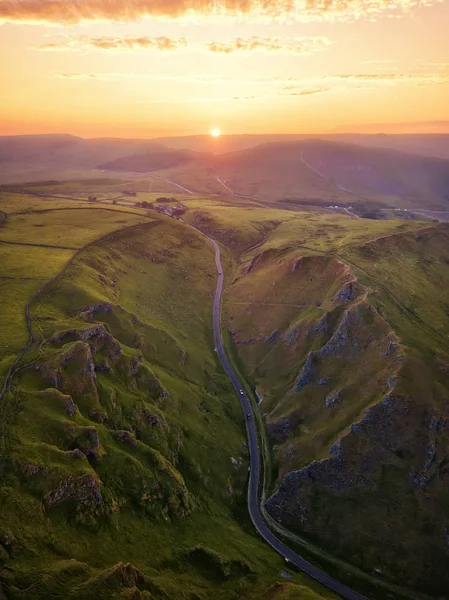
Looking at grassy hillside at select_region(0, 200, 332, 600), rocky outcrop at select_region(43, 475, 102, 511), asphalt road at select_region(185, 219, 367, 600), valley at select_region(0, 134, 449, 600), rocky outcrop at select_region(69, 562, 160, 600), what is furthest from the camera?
asphalt road at select_region(185, 219, 367, 600)

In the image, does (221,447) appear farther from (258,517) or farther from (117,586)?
(117,586)

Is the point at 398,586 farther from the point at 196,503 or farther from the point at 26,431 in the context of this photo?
the point at 26,431

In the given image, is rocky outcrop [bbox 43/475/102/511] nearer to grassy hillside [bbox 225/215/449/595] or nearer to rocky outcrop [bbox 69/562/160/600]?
rocky outcrop [bbox 69/562/160/600]

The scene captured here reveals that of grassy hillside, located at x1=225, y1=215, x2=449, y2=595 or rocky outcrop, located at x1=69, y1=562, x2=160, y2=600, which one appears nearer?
rocky outcrop, located at x1=69, y1=562, x2=160, y2=600

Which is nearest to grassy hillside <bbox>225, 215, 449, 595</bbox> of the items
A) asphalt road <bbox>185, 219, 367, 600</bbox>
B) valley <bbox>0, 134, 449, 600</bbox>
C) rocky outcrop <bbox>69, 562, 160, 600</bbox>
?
valley <bbox>0, 134, 449, 600</bbox>

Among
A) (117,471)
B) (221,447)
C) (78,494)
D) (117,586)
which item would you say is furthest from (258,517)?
(117,586)

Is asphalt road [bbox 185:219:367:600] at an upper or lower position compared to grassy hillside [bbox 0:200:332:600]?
lower

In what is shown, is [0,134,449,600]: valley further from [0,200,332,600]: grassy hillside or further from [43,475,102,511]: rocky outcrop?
[0,200,332,600]: grassy hillside

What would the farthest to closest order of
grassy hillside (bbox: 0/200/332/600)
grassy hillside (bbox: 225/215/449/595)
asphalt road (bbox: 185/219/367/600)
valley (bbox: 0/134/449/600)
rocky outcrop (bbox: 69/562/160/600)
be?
grassy hillside (bbox: 225/215/449/595) → asphalt road (bbox: 185/219/367/600) → valley (bbox: 0/134/449/600) → grassy hillside (bbox: 0/200/332/600) → rocky outcrop (bbox: 69/562/160/600)
